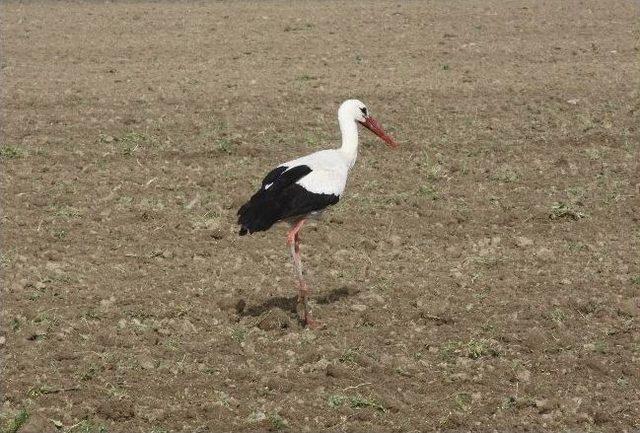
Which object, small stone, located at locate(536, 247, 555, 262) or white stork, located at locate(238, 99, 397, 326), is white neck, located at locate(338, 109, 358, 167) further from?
small stone, located at locate(536, 247, 555, 262)

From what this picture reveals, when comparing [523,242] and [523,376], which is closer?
[523,376]

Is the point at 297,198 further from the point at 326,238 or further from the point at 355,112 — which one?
the point at 326,238

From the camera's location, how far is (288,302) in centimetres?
961

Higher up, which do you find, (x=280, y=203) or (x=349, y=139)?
(x=349, y=139)

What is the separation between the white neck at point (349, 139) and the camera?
33.0 ft

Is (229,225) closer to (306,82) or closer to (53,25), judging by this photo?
(306,82)

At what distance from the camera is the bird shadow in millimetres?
9367

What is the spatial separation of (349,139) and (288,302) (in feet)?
5.00

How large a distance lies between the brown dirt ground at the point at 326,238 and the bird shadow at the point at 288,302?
0.03 m

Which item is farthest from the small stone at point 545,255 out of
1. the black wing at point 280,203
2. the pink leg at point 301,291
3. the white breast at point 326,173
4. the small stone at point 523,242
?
the pink leg at point 301,291

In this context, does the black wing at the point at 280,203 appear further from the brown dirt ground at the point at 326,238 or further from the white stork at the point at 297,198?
the brown dirt ground at the point at 326,238

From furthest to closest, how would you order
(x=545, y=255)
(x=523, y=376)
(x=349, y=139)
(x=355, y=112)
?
(x=545, y=255), (x=355, y=112), (x=349, y=139), (x=523, y=376)

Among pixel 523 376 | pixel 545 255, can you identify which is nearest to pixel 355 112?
pixel 545 255

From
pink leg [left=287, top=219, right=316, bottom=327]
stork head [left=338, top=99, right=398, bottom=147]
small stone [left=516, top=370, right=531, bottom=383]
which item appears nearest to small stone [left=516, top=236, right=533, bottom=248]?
stork head [left=338, top=99, right=398, bottom=147]
